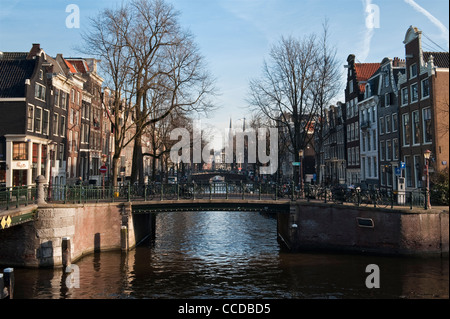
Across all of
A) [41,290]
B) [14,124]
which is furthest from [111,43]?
[41,290]

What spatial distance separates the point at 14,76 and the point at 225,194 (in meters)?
22.1

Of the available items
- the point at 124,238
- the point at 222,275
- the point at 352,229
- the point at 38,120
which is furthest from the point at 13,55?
the point at 352,229

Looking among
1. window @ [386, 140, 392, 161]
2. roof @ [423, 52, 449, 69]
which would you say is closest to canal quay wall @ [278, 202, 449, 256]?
roof @ [423, 52, 449, 69]

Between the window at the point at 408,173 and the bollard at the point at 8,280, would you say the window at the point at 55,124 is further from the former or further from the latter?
the window at the point at 408,173

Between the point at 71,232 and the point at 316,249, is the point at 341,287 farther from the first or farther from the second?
the point at 71,232

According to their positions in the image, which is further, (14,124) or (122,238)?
(14,124)

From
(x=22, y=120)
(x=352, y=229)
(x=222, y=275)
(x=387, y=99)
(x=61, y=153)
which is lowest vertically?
(x=222, y=275)

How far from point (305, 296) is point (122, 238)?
12.5 meters

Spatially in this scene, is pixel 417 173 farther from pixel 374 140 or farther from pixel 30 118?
pixel 30 118

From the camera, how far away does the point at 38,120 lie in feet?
112

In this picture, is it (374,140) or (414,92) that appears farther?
(374,140)

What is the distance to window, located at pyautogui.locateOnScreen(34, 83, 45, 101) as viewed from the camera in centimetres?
3362

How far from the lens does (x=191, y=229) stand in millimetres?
32375
